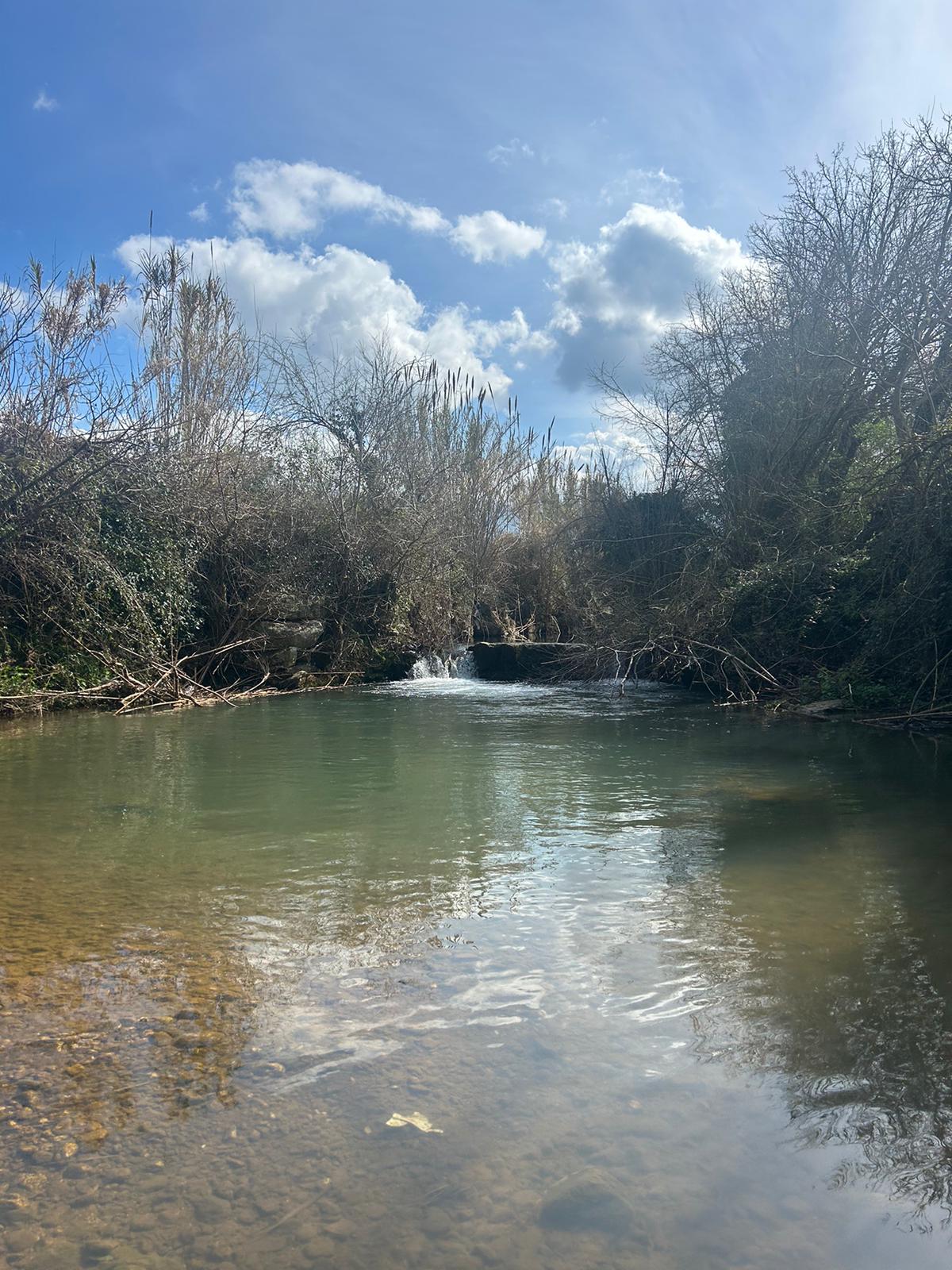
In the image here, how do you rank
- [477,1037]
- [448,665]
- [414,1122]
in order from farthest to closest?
[448,665] → [477,1037] → [414,1122]

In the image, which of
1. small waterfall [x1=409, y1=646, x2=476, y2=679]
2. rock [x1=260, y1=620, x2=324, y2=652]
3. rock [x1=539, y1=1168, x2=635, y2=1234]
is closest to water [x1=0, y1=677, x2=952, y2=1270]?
rock [x1=539, y1=1168, x2=635, y2=1234]

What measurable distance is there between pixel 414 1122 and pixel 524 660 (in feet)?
61.7

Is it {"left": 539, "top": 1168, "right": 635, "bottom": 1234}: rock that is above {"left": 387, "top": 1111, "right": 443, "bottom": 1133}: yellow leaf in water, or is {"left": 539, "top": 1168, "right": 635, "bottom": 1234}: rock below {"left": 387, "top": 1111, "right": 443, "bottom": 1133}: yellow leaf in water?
below

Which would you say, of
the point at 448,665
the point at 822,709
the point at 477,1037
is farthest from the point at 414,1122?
the point at 448,665

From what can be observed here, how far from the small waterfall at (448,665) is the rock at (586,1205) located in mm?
19356

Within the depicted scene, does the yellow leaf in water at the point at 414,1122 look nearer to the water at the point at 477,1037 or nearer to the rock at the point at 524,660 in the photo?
the water at the point at 477,1037

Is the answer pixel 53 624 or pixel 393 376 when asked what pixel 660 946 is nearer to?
pixel 53 624

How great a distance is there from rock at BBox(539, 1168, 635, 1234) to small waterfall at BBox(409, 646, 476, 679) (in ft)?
63.5

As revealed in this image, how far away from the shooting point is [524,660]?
21.4 meters

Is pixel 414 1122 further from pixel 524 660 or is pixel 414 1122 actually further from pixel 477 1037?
pixel 524 660

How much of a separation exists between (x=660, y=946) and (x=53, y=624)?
12.3 meters

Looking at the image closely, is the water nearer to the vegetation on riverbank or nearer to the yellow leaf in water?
the yellow leaf in water

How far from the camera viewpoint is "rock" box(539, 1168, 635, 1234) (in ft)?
7.25

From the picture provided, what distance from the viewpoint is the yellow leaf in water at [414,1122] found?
2.61 metres
